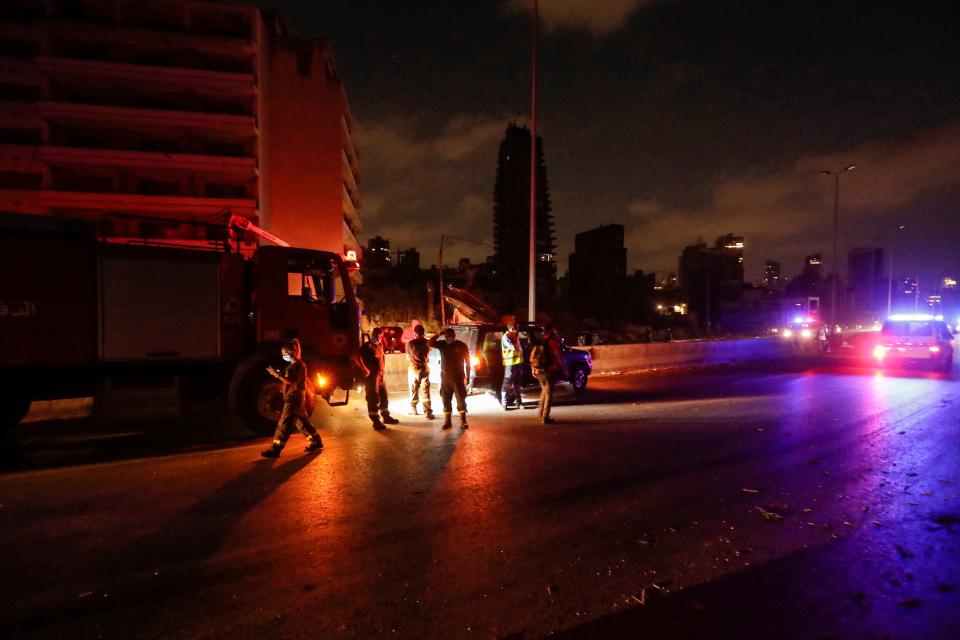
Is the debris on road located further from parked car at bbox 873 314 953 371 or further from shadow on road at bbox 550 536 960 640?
parked car at bbox 873 314 953 371

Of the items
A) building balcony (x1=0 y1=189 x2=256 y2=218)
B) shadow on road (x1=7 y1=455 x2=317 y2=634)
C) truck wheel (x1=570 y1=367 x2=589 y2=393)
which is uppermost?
building balcony (x1=0 y1=189 x2=256 y2=218)

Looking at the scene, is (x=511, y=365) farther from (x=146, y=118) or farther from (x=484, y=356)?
(x=146, y=118)

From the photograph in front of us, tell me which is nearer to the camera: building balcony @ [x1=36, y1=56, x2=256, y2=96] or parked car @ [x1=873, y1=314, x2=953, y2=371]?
parked car @ [x1=873, y1=314, x2=953, y2=371]

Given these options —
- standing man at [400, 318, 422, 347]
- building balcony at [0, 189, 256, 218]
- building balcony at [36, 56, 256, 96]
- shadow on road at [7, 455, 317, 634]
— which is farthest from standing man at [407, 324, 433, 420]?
building balcony at [36, 56, 256, 96]

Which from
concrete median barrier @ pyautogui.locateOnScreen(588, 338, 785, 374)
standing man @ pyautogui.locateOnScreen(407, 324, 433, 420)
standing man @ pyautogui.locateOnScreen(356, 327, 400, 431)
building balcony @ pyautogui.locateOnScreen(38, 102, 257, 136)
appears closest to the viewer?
standing man @ pyautogui.locateOnScreen(356, 327, 400, 431)

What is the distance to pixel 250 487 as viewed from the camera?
556 cm

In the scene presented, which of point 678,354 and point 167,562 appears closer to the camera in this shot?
point 167,562

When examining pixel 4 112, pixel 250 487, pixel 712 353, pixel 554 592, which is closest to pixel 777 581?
pixel 554 592

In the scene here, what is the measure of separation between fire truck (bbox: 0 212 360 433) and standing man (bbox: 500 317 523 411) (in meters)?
2.93

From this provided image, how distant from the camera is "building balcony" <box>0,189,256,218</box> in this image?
28.4 metres

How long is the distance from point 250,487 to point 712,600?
14.9 ft

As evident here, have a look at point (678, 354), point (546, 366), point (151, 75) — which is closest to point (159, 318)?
point (546, 366)

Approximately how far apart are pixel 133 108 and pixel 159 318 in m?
27.9

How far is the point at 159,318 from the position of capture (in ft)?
25.9
